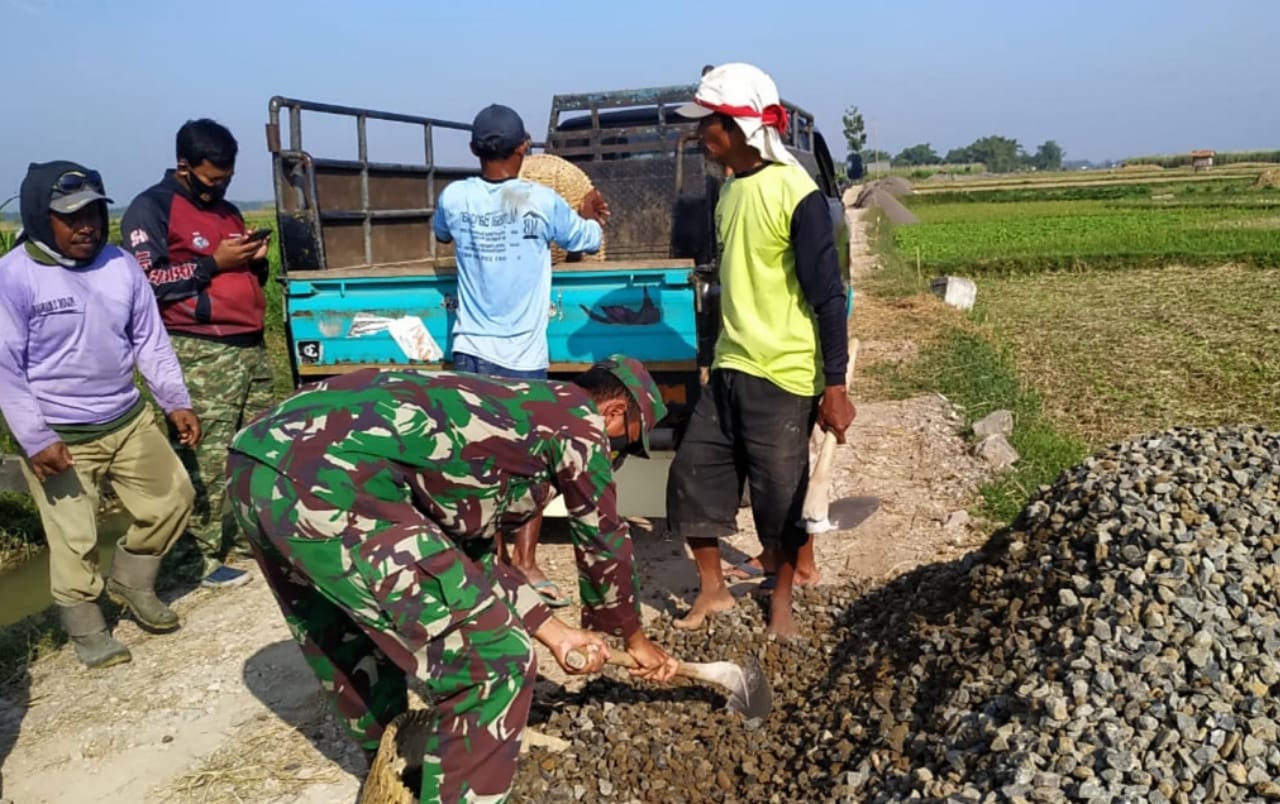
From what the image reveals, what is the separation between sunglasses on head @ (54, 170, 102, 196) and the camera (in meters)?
3.67

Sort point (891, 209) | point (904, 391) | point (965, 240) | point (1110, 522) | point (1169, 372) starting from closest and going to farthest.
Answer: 1. point (1110, 522)
2. point (904, 391)
3. point (1169, 372)
4. point (965, 240)
5. point (891, 209)

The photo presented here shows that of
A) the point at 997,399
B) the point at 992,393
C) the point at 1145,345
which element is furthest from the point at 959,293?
the point at 997,399

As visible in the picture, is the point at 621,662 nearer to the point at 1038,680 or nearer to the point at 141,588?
the point at 1038,680

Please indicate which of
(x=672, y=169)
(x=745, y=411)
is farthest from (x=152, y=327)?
(x=672, y=169)

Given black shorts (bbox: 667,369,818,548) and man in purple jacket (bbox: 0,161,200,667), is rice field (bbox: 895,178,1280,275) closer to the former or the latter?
black shorts (bbox: 667,369,818,548)

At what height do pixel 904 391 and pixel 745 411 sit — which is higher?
A: pixel 745 411

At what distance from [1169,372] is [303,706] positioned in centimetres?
774

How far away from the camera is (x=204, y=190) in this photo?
174 inches

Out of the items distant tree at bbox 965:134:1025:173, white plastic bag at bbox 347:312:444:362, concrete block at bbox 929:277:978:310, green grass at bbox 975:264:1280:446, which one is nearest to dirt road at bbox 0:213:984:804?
white plastic bag at bbox 347:312:444:362

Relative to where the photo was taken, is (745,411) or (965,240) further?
(965,240)

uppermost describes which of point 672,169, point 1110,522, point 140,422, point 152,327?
point 672,169

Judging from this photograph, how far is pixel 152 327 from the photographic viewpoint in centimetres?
407

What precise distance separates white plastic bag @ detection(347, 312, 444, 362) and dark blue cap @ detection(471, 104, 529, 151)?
3.69ft

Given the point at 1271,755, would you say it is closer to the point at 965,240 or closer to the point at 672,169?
the point at 672,169
